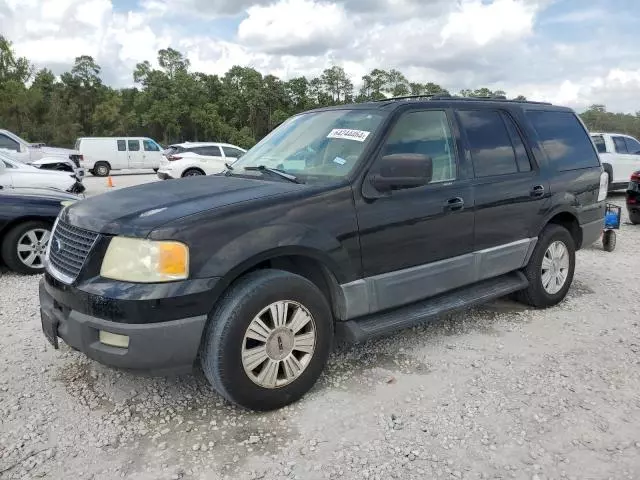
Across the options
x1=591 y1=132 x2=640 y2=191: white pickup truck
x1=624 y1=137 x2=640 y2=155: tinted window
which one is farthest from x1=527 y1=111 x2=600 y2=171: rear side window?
x1=624 y1=137 x2=640 y2=155: tinted window

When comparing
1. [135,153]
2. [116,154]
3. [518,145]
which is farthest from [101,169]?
[518,145]

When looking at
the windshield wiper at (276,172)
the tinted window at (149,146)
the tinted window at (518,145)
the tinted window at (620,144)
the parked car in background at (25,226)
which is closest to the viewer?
the windshield wiper at (276,172)

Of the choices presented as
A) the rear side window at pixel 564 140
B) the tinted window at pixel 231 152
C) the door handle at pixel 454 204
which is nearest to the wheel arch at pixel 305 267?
the door handle at pixel 454 204

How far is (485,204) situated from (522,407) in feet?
5.29

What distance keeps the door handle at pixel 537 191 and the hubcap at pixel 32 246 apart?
211 inches

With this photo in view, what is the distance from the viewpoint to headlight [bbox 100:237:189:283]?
277 cm

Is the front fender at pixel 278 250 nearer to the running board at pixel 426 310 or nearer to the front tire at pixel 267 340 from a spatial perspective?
the front tire at pixel 267 340

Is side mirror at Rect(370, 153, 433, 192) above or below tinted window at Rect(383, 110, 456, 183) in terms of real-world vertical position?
below

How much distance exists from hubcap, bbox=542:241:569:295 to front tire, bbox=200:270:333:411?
8.41 feet

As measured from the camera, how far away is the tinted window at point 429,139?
3.77 meters

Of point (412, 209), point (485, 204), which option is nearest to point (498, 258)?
point (485, 204)

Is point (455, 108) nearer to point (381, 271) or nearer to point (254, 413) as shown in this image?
point (381, 271)

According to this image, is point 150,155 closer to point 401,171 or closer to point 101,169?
point 101,169

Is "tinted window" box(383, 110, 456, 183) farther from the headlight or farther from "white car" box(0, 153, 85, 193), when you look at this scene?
"white car" box(0, 153, 85, 193)
